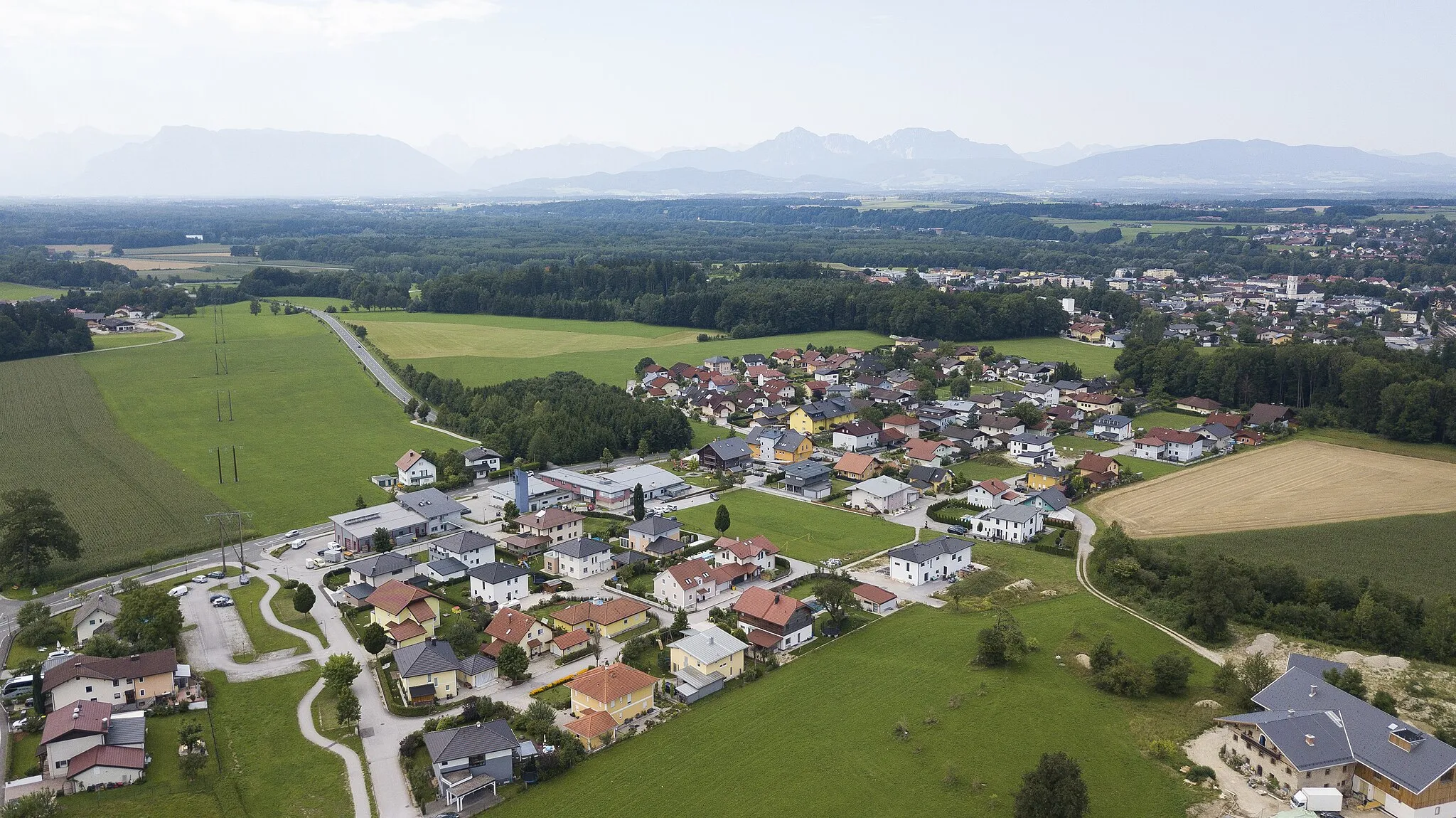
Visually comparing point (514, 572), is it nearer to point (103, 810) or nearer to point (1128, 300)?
point (103, 810)


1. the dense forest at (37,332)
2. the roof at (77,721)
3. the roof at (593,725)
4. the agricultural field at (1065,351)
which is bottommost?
the roof at (593,725)

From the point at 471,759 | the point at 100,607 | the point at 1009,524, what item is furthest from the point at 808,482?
the point at 100,607

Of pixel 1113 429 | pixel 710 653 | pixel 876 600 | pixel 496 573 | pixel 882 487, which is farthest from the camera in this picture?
pixel 1113 429

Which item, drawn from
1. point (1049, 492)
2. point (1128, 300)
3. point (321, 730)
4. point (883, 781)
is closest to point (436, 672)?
point (321, 730)

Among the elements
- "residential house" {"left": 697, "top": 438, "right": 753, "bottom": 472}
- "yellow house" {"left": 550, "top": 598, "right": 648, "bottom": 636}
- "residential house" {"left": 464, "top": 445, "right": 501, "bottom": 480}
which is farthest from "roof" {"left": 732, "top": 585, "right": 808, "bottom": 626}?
"residential house" {"left": 464, "top": 445, "right": 501, "bottom": 480}

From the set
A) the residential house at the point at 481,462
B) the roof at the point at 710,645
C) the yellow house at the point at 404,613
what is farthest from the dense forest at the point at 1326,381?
the yellow house at the point at 404,613

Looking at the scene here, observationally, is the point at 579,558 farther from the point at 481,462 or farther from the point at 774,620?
the point at 481,462

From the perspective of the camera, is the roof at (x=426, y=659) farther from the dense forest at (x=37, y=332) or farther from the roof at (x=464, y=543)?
the dense forest at (x=37, y=332)
